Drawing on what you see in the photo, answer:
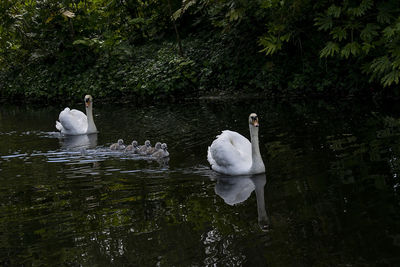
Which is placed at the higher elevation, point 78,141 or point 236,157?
point 78,141

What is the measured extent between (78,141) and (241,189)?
694 cm

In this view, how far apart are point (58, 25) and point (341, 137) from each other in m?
20.1

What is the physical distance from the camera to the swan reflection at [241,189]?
6.96 m

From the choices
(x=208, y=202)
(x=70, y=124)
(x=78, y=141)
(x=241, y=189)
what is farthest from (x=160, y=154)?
(x=70, y=124)

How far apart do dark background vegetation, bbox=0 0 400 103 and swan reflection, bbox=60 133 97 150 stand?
6.23m

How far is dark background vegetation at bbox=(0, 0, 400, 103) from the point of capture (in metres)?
15.9

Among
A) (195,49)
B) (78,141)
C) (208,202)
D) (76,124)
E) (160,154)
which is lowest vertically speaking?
(208,202)

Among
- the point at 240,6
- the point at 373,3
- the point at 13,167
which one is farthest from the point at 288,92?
the point at 13,167

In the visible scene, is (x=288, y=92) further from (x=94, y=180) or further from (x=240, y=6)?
(x=94, y=180)

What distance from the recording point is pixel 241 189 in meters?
7.89

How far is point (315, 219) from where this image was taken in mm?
6125

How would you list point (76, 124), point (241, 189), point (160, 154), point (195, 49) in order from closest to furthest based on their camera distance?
point (241, 189), point (160, 154), point (76, 124), point (195, 49)

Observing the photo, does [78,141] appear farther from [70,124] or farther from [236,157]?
[236,157]

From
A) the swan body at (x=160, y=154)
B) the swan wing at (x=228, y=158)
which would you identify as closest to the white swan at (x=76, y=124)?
the swan body at (x=160, y=154)
